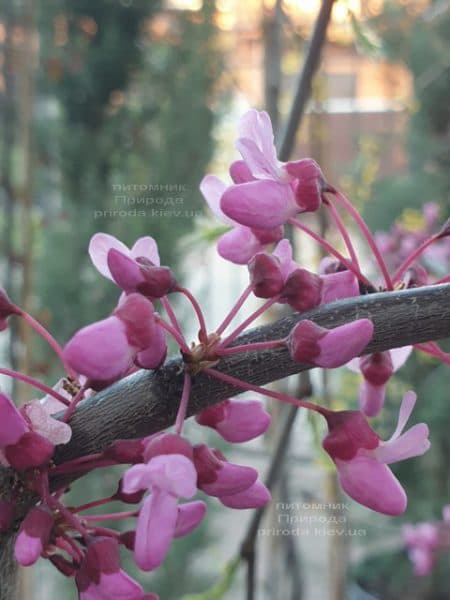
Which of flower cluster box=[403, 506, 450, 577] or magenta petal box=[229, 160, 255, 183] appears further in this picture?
flower cluster box=[403, 506, 450, 577]

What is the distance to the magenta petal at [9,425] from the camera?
8.6 inches

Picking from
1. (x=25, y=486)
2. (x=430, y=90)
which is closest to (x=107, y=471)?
(x=25, y=486)

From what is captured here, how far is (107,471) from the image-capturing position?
103 centimetres

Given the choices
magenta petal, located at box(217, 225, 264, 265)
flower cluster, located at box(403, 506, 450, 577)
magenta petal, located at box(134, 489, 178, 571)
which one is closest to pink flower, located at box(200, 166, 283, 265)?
magenta petal, located at box(217, 225, 264, 265)

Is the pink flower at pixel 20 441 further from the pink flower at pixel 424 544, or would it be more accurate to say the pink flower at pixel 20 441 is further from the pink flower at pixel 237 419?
the pink flower at pixel 424 544

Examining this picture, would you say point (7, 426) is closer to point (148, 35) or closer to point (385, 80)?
point (148, 35)

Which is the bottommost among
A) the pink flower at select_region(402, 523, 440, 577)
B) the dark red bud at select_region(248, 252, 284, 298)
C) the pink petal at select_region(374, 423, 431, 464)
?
the pink flower at select_region(402, 523, 440, 577)

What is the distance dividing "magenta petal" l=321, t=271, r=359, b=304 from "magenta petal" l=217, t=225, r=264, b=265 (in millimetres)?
32

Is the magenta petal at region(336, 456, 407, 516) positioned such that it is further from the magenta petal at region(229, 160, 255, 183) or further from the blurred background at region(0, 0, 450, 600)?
the blurred background at region(0, 0, 450, 600)

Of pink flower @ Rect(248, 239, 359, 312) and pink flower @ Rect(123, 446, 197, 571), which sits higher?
pink flower @ Rect(248, 239, 359, 312)

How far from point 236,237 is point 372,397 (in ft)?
0.28

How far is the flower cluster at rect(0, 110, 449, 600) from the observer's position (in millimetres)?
208

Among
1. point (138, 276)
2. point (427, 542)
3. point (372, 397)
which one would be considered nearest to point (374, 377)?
point (372, 397)

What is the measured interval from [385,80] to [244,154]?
4.77 ft
